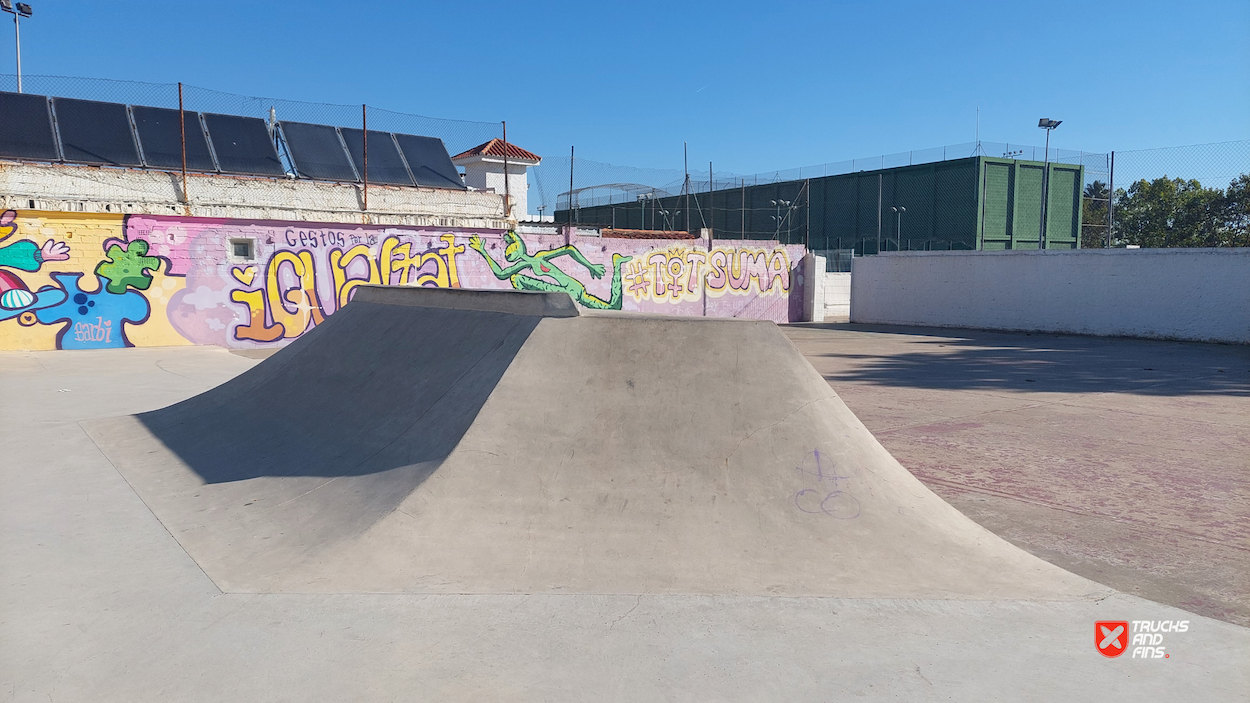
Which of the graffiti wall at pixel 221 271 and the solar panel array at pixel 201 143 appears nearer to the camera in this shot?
the graffiti wall at pixel 221 271

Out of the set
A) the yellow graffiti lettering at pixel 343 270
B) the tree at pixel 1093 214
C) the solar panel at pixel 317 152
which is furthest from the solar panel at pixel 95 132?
the tree at pixel 1093 214

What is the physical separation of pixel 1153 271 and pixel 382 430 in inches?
705

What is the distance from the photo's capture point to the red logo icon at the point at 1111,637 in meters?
2.77

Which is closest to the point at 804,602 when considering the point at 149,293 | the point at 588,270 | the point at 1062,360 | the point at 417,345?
Result: the point at 417,345

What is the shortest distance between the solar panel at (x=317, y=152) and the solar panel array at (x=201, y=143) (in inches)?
0.7

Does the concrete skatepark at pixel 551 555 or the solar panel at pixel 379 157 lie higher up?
the solar panel at pixel 379 157

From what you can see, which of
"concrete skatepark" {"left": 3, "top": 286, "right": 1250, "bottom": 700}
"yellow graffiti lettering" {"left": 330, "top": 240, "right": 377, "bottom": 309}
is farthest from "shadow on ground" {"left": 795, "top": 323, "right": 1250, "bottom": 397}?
"yellow graffiti lettering" {"left": 330, "top": 240, "right": 377, "bottom": 309}

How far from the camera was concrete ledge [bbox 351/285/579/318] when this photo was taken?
475 centimetres

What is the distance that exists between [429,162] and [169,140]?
4985mm

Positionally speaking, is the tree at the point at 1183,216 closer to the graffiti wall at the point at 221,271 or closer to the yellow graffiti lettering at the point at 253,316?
the graffiti wall at the point at 221,271

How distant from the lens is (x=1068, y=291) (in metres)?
18.2

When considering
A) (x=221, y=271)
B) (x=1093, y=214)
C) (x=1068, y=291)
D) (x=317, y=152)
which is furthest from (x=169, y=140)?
Result: (x=1093, y=214)

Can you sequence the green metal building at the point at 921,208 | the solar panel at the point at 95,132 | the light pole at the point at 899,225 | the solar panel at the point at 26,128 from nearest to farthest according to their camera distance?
the solar panel at the point at 26,128 < the solar panel at the point at 95,132 < the green metal building at the point at 921,208 < the light pole at the point at 899,225

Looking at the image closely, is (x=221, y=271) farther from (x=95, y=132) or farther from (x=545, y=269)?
(x=545, y=269)
